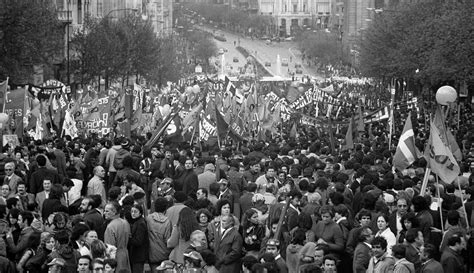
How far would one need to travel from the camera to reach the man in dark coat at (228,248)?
17562 mm

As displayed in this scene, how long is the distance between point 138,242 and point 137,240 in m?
0.02

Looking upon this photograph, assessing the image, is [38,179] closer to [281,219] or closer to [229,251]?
[281,219]

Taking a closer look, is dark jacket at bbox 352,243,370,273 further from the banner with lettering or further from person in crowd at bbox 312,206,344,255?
the banner with lettering

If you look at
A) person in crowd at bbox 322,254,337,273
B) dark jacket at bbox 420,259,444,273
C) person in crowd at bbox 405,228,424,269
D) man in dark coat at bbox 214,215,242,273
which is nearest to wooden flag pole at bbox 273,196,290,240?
man in dark coat at bbox 214,215,242,273

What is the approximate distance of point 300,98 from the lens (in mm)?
46812

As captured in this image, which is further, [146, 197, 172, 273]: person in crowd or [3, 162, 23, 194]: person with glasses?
[3, 162, 23, 194]: person with glasses

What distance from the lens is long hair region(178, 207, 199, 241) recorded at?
710 inches

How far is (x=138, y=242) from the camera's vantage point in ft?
59.9

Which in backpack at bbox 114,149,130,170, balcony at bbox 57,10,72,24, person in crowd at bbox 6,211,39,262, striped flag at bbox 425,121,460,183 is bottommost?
balcony at bbox 57,10,72,24

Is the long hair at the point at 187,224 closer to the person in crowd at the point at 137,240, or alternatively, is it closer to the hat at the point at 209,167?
the person in crowd at the point at 137,240

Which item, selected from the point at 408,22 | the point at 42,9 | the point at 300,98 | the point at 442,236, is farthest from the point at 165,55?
the point at 442,236

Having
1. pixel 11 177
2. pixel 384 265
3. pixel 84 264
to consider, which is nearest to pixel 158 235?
pixel 84 264

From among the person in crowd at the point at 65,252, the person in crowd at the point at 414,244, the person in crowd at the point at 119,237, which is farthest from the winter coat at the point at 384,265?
the person in crowd at the point at 119,237

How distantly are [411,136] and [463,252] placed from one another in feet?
22.3
